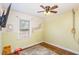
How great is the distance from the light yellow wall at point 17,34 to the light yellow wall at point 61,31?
0.11 metres

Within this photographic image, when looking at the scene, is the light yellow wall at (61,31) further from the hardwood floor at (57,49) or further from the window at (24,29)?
the window at (24,29)

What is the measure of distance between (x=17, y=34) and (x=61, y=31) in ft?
1.85

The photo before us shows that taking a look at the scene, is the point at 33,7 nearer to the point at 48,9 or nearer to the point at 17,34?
the point at 48,9

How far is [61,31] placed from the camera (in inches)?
53.9

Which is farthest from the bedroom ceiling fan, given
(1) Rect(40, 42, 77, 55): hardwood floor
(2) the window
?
(1) Rect(40, 42, 77, 55): hardwood floor

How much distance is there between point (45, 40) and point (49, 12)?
360 millimetres

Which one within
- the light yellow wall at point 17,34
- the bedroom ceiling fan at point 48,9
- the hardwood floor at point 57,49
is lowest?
the hardwood floor at point 57,49

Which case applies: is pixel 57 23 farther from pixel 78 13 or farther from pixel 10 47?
pixel 10 47

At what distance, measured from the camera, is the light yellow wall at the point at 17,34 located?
1.33 meters

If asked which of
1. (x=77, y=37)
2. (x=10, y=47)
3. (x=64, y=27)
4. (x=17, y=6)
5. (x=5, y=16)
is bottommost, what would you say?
(x=10, y=47)

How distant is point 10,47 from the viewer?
53.5 inches

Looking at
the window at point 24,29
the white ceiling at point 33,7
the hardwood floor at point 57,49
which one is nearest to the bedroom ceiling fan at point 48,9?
the white ceiling at point 33,7

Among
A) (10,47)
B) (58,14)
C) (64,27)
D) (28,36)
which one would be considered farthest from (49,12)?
(10,47)

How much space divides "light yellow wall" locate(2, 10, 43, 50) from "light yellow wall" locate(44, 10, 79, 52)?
112 mm
